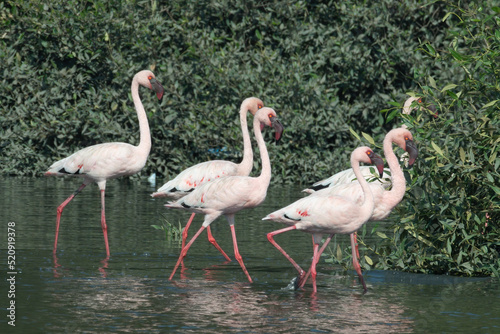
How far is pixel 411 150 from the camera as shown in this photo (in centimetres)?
883

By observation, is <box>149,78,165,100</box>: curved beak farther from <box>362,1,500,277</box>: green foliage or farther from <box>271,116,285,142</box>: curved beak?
<box>362,1,500,277</box>: green foliage

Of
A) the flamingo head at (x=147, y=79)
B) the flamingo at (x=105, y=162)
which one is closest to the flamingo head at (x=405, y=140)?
the flamingo at (x=105, y=162)

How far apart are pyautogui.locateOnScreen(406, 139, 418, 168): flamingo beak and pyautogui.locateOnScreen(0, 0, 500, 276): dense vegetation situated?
8.82 m

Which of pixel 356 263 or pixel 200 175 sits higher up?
pixel 200 175

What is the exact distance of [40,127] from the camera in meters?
19.2

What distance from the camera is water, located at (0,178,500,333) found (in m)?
6.73

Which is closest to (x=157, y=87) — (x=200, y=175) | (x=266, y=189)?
(x=200, y=175)

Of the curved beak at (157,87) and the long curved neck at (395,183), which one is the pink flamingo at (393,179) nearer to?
the long curved neck at (395,183)

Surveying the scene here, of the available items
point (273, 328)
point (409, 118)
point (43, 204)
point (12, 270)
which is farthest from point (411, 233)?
point (43, 204)

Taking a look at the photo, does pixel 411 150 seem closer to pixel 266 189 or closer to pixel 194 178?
pixel 266 189

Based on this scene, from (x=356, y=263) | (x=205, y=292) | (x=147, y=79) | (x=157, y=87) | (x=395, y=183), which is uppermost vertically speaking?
(x=147, y=79)

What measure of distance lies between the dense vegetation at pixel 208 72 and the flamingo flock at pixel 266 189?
7.03m

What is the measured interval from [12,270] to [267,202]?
6727mm

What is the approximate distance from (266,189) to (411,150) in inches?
63.9
